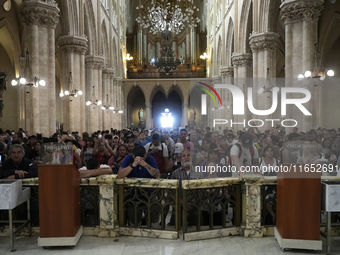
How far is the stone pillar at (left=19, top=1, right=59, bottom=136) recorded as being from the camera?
10820 mm

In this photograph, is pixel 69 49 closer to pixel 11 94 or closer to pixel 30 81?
pixel 30 81

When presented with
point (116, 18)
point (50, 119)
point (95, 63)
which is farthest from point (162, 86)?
point (50, 119)

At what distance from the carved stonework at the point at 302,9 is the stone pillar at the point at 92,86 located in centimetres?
1161

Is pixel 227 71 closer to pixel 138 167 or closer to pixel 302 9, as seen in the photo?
pixel 302 9

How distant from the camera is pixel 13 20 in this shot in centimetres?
1853

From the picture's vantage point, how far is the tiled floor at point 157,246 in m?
3.89

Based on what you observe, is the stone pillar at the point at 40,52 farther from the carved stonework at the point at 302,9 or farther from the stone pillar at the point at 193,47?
the stone pillar at the point at 193,47

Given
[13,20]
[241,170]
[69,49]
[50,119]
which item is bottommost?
[241,170]

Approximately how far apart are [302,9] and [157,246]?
9.70m

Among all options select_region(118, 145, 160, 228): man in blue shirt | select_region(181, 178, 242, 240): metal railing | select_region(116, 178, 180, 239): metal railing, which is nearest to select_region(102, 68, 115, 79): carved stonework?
select_region(118, 145, 160, 228): man in blue shirt

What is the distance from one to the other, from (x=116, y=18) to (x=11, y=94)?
41.1 feet

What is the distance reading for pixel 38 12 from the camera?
1079cm

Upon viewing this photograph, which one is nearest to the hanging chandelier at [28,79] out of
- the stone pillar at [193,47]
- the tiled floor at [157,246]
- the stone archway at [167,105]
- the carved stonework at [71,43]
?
the carved stonework at [71,43]

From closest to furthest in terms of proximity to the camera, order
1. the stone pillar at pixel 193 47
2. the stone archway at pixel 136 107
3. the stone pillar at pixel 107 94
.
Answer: the stone pillar at pixel 107 94, the stone pillar at pixel 193 47, the stone archway at pixel 136 107
